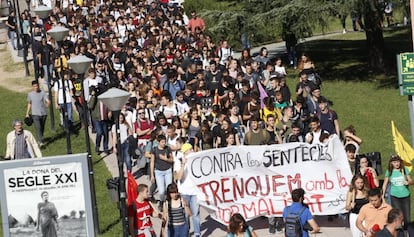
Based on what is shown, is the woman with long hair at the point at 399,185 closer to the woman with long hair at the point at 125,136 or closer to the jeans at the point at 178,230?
the jeans at the point at 178,230

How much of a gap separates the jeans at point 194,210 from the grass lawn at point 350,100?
1.60 meters

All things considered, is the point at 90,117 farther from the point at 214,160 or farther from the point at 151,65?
the point at 214,160

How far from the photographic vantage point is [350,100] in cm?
3102

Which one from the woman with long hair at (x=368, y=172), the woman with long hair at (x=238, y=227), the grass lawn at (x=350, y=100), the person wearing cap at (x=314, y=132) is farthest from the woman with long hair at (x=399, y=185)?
the grass lawn at (x=350, y=100)

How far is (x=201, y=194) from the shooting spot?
18859 millimetres

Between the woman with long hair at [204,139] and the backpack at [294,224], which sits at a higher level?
the woman with long hair at [204,139]

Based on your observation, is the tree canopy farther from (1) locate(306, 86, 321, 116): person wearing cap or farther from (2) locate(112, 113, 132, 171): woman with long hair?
(2) locate(112, 113, 132, 171): woman with long hair

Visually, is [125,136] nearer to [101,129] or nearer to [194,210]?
[101,129]

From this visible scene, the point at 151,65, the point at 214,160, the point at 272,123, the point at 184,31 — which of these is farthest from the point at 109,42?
the point at 214,160

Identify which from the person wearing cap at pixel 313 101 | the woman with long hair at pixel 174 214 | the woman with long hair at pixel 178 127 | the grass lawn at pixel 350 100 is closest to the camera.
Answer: the woman with long hair at pixel 174 214

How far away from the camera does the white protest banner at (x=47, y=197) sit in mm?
16359

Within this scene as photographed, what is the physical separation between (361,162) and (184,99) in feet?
24.7

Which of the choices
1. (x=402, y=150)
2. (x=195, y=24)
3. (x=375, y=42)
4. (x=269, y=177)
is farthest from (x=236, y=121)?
(x=375, y=42)

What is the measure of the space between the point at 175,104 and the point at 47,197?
8256 mm
